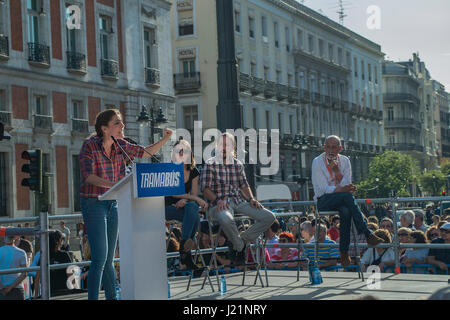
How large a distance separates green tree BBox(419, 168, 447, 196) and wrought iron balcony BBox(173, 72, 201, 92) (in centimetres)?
4746

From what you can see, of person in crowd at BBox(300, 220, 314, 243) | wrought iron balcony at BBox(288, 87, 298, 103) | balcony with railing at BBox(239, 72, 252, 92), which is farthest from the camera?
wrought iron balcony at BBox(288, 87, 298, 103)

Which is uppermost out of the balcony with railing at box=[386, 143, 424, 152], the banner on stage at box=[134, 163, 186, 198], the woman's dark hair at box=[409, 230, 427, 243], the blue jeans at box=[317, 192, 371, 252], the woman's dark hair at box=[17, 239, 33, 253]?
the balcony with railing at box=[386, 143, 424, 152]

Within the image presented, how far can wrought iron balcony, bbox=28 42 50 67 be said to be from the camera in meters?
32.0

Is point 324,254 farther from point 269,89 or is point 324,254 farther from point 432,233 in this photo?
point 269,89

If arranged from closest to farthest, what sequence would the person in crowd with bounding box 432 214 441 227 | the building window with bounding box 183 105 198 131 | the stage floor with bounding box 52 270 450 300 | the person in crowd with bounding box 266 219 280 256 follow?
the stage floor with bounding box 52 270 450 300, the person in crowd with bounding box 266 219 280 256, the person in crowd with bounding box 432 214 441 227, the building window with bounding box 183 105 198 131

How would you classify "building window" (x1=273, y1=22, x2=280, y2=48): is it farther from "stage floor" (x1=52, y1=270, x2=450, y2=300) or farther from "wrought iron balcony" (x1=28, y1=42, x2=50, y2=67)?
"stage floor" (x1=52, y1=270, x2=450, y2=300)

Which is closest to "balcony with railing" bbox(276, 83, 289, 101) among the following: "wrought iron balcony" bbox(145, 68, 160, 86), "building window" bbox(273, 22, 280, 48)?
"building window" bbox(273, 22, 280, 48)

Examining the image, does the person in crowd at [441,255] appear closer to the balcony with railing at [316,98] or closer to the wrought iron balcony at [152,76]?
the wrought iron balcony at [152,76]

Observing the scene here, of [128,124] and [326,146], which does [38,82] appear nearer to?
[128,124]

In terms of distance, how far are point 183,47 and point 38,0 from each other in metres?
20.1

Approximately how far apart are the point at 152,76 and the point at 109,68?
329 cm

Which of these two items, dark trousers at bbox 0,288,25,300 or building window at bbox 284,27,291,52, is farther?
building window at bbox 284,27,291,52

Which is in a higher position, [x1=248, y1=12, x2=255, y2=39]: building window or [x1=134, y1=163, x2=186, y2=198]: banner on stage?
[x1=248, y1=12, x2=255, y2=39]: building window
